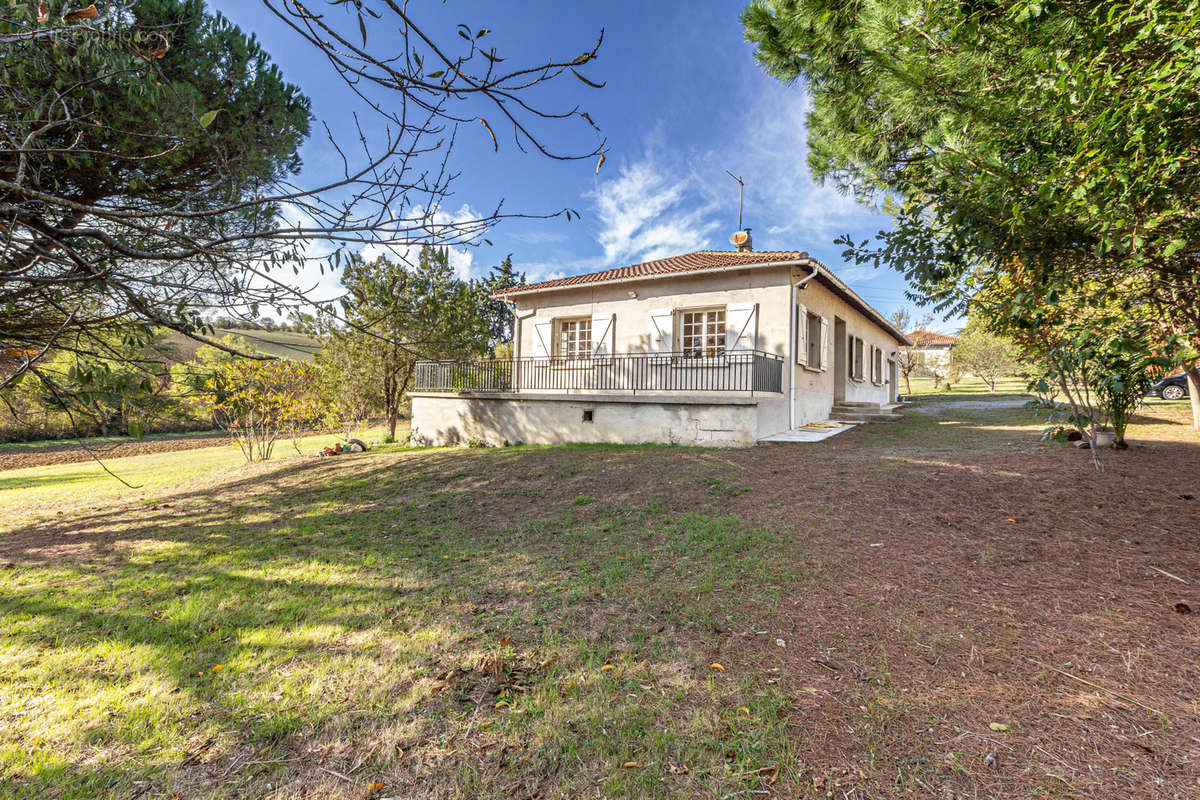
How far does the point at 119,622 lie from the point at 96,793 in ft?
6.06

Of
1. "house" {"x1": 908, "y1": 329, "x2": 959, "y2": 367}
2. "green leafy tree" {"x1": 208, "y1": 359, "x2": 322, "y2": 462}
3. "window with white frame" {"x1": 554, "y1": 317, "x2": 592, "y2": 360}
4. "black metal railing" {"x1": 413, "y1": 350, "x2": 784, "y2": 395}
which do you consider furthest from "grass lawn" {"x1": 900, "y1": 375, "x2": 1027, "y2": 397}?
"green leafy tree" {"x1": 208, "y1": 359, "x2": 322, "y2": 462}

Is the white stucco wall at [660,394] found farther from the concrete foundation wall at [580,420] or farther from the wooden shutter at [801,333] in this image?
the wooden shutter at [801,333]

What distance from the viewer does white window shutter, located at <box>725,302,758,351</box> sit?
10.7 metres

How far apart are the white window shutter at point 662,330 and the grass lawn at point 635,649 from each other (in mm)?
6810

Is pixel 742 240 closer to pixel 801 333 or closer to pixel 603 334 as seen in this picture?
pixel 801 333

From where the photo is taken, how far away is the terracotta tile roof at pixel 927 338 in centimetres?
4116

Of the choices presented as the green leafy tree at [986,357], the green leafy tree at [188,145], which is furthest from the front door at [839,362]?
the green leafy tree at [986,357]

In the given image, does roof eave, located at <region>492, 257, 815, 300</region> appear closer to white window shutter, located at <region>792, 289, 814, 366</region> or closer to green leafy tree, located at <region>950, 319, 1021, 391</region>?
white window shutter, located at <region>792, 289, 814, 366</region>

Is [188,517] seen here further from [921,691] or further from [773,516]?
[921,691]

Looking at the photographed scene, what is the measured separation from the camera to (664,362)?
10969mm

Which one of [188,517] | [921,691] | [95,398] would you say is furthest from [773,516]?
[188,517]

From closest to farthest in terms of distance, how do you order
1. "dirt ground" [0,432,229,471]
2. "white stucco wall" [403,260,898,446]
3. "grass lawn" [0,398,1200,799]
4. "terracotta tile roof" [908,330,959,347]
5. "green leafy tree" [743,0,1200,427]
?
"grass lawn" [0,398,1200,799] → "green leafy tree" [743,0,1200,427] → "white stucco wall" [403,260,898,446] → "dirt ground" [0,432,229,471] → "terracotta tile roof" [908,330,959,347]

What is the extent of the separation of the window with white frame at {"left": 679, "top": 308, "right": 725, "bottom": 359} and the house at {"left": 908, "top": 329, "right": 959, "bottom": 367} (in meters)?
34.6

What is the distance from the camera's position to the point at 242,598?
3.27 m
